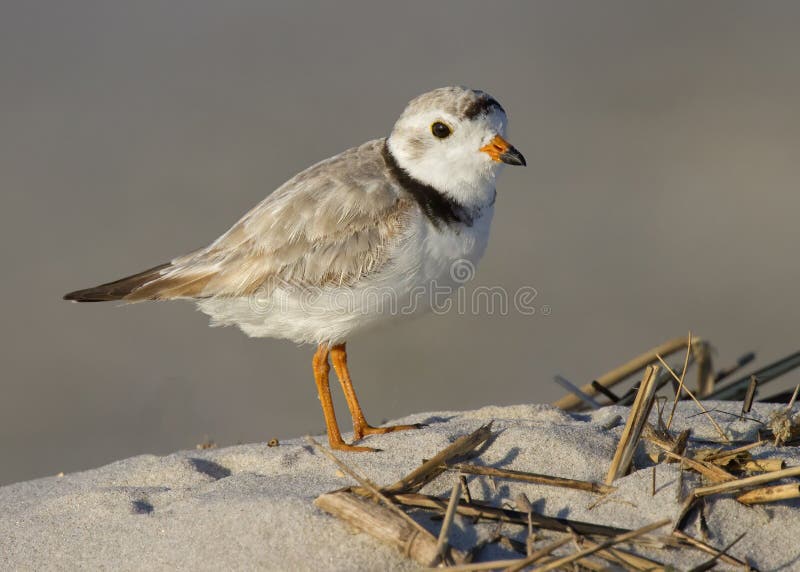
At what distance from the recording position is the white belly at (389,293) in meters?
4.63

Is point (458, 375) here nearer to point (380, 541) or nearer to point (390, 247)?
point (390, 247)

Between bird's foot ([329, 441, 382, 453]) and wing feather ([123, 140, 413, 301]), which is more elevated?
wing feather ([123, 140, 413, 301])

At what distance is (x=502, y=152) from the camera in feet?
15.9

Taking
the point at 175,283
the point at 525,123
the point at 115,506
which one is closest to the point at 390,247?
the point at 175,283

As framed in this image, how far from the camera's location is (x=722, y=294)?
870 centimetres

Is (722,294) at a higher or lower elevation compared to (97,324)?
higher

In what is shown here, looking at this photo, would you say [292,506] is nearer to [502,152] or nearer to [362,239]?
[362,239]

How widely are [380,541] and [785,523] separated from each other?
1.34m

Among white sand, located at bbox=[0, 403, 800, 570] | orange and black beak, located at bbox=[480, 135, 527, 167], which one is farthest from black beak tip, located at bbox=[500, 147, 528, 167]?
white sand, located at bbox=[0, 403, 800, 570]

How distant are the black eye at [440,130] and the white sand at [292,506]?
1359 millimetres

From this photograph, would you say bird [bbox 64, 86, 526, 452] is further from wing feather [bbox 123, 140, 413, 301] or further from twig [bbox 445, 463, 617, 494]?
twig [bbox 445, 463, 617, 494]

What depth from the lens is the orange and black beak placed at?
4809 millimetres

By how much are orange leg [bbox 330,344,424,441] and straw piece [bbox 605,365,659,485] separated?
4.13ft

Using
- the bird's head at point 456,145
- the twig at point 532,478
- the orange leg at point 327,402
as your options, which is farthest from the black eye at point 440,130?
the twig at point 532,478
